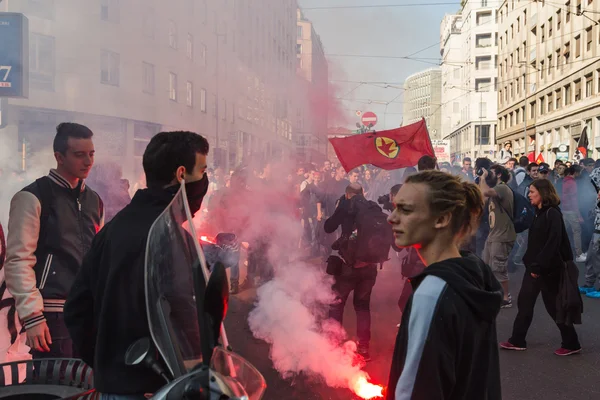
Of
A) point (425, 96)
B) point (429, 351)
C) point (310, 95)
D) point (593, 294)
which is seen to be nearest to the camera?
point (429, 351)

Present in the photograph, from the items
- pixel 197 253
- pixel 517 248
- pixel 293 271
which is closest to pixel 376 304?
pixel 293 271

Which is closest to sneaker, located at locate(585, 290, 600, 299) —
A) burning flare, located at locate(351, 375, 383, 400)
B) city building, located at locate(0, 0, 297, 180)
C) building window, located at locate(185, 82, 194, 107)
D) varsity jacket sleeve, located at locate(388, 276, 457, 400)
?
burning flare, located at locate(351, 375, 383, 400)

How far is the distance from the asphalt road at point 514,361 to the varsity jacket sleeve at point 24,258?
1.95m

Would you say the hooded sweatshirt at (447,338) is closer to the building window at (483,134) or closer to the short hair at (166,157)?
the short hair at (166,157)

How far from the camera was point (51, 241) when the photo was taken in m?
2.52

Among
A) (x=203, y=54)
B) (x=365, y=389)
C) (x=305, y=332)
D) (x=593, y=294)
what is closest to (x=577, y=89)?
(x=593, y=294)

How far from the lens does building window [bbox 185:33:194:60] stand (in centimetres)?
823

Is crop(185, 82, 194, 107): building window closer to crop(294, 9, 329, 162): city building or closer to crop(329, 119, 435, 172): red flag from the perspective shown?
crop(329, 119, 435, 172): red flag

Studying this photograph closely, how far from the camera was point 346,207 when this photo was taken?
5.16 meters

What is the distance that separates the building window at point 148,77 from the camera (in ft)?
27.0

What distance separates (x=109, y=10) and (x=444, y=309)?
263 inches

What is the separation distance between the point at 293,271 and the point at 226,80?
4024mm

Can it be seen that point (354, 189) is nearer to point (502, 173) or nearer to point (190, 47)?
point (502, 173)

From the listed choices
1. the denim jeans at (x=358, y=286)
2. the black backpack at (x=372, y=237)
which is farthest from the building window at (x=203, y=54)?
the denim jeans at (x=358, y=286)
